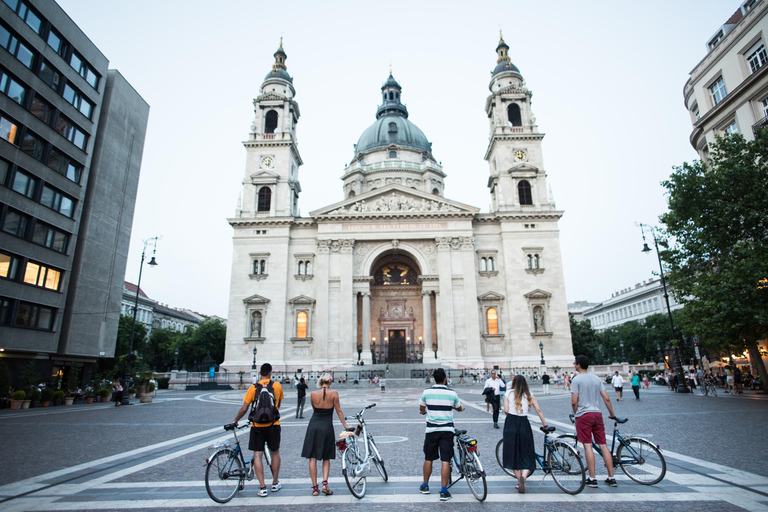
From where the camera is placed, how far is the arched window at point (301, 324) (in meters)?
45.9

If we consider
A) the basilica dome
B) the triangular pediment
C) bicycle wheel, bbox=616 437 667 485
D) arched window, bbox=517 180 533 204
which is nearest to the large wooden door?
the triangular pediment

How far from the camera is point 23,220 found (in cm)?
2633

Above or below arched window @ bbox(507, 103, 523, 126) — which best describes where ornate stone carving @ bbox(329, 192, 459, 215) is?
below

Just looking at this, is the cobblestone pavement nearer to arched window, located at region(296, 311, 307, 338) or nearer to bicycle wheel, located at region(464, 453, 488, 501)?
bicycle wheel, located at region(464, 453, 488, 501)

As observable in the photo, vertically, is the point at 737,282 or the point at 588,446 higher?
the point at 737,282

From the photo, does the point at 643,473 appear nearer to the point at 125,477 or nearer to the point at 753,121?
the point at 125,477

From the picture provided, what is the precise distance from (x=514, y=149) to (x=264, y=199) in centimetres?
2775

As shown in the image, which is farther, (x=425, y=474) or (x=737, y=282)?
(x=737, y=282)

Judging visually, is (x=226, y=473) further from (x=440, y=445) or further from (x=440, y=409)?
(x=440, y=409)

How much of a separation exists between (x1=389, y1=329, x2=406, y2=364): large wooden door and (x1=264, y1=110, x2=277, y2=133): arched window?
1053 inches

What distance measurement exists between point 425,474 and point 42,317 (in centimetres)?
2957

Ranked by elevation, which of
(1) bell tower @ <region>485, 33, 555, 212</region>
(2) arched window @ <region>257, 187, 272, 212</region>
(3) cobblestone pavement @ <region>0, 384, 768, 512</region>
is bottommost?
(3) cobblestone pavement @ <region>0, 384, 768, 512</region>

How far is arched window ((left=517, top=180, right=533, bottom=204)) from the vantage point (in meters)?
50.0

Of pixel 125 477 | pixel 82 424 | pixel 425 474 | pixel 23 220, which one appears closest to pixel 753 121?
pixel 425 474
